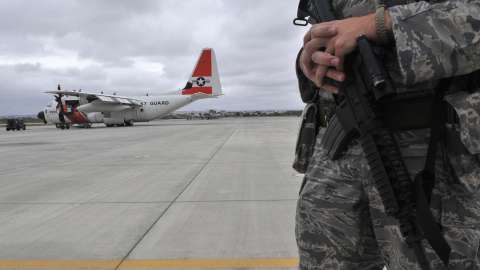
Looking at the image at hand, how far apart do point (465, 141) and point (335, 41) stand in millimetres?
518

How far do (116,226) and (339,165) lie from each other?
2.54 m

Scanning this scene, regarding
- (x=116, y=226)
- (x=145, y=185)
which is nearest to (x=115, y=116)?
(x=145, y=185)

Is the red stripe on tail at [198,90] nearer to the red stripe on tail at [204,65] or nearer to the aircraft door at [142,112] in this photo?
the red stripe on tail at [204,65]

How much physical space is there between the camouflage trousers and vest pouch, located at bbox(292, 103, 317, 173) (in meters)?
0.08

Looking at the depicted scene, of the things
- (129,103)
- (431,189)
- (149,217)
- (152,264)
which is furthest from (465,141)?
(129,103)

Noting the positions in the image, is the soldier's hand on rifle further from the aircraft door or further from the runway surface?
the aircraft door

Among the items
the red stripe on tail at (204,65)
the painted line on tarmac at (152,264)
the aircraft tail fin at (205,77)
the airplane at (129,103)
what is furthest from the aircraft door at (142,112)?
the painted line on tarmac at (152,264)

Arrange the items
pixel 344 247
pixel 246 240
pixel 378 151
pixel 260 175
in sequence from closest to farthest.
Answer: pixel 378 151 → pixel 344 247 → pixel 246 240 → pixel 260 175

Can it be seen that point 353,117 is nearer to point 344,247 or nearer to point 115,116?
point 344,247

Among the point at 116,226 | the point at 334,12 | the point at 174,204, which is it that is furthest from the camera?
the point at 174,204

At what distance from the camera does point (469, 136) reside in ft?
2.97

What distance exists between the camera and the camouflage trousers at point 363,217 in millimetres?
964

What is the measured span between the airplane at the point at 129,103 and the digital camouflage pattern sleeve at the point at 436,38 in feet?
80.1

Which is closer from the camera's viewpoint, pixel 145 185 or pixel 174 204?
pixel 174 204
